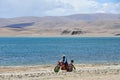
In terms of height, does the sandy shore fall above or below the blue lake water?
above

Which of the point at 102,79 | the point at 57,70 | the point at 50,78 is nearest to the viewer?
the point at 102,79

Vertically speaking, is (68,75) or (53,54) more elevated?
(68,75)

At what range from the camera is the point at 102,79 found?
22.5 metres

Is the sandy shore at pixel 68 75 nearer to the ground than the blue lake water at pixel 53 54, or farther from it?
farther from it

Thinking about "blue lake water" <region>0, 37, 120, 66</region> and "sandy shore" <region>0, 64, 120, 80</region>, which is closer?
"sandy shore" <region>0, 64, 120, 80</region>

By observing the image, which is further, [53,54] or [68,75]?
[53,54]

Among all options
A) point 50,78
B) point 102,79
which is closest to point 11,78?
point 50,78

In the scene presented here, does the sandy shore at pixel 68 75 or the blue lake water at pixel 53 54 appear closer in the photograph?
the sandy shore at pixel 68 75

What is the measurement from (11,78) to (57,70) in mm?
4874

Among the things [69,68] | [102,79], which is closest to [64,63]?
[69,68]

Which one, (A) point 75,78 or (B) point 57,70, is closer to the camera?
(A) point 75,78

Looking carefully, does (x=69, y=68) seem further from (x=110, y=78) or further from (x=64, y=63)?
(x=110, y=78)

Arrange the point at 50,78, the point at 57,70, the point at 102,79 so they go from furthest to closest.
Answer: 1. the point at 57,70
2. the point at 50,78
3. the point at 102,79

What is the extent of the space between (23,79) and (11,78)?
115 centimetres
